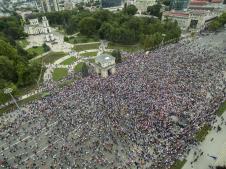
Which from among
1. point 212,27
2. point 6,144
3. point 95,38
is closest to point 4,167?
point 6,144

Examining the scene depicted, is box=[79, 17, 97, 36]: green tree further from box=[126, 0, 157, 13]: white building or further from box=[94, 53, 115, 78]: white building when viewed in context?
box=[126, 0, 157, 13]: white building

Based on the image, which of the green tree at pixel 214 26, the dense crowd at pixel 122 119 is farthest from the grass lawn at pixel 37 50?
the green tree at pixel 214 26

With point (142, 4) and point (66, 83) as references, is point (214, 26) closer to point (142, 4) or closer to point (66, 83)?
point (142, 4)

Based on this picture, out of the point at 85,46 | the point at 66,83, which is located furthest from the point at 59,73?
the point at 85,46

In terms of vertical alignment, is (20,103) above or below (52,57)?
below

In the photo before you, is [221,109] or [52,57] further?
[52,57]

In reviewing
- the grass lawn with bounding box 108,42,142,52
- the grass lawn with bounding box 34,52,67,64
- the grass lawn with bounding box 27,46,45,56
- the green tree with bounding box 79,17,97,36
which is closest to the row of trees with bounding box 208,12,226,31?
the grass lawn with bounding box 108,42,142,52
